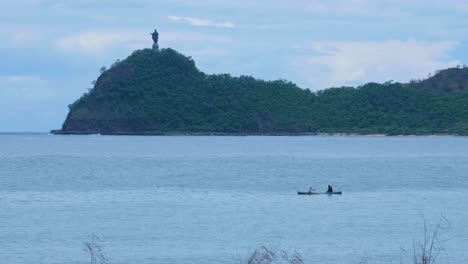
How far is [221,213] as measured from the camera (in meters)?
45.5

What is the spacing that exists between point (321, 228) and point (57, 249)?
11.5 m

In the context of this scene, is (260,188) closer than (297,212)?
No

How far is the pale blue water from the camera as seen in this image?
34250 millimetres

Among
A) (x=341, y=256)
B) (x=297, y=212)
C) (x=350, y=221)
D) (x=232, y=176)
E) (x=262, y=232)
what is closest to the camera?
(x=341, y=256)

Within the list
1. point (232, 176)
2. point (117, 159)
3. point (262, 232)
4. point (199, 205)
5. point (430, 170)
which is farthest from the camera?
point (117, 159)

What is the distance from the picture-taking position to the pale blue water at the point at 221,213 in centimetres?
3425

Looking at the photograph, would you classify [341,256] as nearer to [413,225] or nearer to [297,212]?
[413,225]

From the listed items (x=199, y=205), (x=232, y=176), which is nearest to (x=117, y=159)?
(x=232, y=176)

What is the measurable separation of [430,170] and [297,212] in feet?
132

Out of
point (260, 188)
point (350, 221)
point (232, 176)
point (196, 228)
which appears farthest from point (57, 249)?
point (232, 176)

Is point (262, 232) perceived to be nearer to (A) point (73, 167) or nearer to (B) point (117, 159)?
(A) point (73, 167)

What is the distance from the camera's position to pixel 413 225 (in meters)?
41.2

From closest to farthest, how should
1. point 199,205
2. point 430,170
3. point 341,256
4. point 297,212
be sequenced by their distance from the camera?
point 341,256, point 297,212, point 199,205, point 430,170

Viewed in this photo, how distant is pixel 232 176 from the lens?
A: 74375 millimetres
